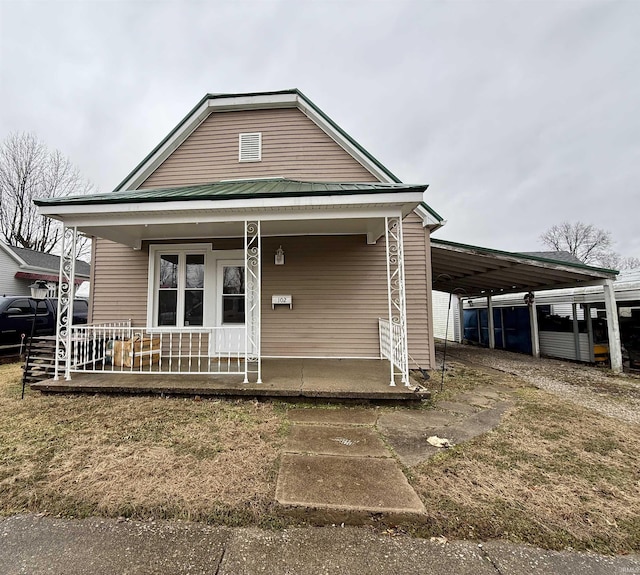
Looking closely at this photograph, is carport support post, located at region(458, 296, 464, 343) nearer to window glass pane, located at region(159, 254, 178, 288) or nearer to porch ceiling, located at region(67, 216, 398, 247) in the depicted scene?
porch ceiling, located at region(67, 216, 398, 247)

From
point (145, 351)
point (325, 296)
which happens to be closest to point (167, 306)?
point (145, 351)

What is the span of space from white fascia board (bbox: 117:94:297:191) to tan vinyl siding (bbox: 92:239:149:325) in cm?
166

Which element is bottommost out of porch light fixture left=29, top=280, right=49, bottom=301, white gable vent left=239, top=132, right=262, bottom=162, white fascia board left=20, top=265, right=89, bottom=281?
porch light fixture left=29, top=280, right=49, bottom=301

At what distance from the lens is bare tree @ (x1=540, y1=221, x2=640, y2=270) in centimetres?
3331

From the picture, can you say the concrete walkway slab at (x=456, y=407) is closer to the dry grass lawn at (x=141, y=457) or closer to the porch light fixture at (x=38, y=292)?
the dry grass lawn at (x=141, y=457)

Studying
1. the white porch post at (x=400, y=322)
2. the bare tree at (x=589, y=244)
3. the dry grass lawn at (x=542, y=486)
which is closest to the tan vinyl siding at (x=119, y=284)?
the white porch post at (x=400, y=322)

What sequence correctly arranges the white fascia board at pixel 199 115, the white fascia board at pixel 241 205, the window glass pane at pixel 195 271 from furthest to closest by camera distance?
the white fascia board at pixel 199 115 < the window glass pane at pixel 195 271 < the white fascia board at pixel 241 205

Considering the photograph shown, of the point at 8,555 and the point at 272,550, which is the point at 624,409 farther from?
the point at 8,555

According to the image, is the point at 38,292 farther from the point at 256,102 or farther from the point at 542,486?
the point at 542,486

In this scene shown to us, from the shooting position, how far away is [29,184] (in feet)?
68.4

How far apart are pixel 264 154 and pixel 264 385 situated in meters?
5.47

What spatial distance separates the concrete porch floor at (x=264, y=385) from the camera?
14.2 ft

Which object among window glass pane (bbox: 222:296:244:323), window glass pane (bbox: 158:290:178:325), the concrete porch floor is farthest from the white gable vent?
the concrete porch floor

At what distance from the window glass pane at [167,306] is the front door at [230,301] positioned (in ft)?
3.46
